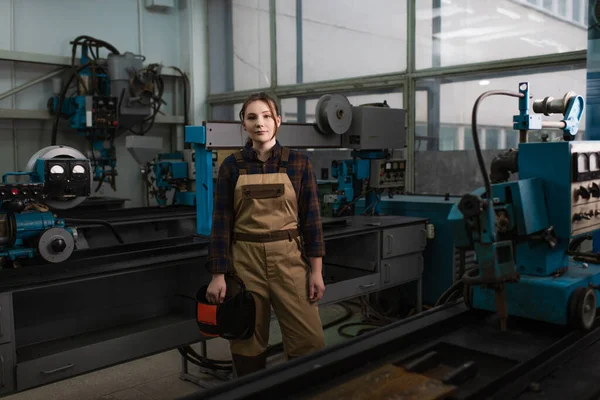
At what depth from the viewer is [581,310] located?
4.74ft

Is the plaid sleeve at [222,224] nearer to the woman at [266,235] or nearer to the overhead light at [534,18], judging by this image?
the woman at [266,235]

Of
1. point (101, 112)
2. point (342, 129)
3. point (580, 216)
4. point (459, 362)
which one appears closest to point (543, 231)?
point (580, 216)

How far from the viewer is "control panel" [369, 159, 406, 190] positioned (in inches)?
131

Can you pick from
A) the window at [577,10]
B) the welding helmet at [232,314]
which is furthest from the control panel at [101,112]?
the window at [577,10]

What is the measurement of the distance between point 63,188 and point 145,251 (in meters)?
0.46

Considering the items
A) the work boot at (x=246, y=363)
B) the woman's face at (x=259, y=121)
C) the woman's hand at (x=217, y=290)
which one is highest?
the woman's face at (x=259, y=121)

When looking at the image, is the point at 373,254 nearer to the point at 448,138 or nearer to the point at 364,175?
the point at 364,175

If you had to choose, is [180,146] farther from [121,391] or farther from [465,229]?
[465,229]

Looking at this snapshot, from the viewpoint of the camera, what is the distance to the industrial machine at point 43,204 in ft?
6.57

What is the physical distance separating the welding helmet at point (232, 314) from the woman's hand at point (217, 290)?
15mm

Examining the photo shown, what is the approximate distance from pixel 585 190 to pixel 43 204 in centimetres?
190

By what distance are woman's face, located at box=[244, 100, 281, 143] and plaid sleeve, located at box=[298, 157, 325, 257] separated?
188 mm

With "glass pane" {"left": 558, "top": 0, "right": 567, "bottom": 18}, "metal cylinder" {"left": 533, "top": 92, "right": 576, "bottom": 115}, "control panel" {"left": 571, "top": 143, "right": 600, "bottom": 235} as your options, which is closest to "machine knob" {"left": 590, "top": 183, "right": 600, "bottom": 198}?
"control panel" {"left": 571, "top": 143, "right": 600, "bottom": 235}

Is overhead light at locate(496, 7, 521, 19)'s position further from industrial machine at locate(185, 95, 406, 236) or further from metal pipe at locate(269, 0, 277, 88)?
metal pipe at locate(269, 0, 277, 88)
